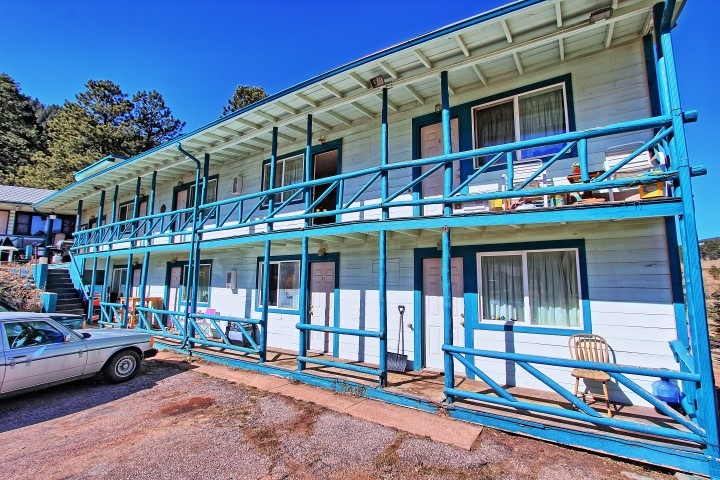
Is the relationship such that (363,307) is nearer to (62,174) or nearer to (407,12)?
(407,12)

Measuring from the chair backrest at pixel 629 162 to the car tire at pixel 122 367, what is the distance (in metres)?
9.58

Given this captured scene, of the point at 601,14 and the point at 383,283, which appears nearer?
the point at 601,14

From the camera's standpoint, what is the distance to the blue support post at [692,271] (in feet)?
11.6

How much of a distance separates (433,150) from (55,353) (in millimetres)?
8305

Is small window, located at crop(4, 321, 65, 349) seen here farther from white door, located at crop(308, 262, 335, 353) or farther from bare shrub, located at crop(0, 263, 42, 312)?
bare shrub, located at crop(0, 263, 42, 312)

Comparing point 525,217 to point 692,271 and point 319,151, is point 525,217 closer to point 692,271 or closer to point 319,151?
point 692,271

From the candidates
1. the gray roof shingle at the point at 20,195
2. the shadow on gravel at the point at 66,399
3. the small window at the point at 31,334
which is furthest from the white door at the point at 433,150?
the gray roof shingle at the point at 20,195

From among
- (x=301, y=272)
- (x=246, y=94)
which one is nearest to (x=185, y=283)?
(x=301, y=272)

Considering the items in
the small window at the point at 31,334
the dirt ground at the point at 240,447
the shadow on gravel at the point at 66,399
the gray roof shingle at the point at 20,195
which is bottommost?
the shadow on gravel at the point at 66,399

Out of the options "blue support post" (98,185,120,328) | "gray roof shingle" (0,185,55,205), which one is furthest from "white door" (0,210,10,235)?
"blue support post" (98,185,120,328)

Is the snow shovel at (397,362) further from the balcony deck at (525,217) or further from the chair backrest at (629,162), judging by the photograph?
the chair backrest at (629,162)

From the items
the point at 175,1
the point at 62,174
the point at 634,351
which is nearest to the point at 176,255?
the point at 175,1

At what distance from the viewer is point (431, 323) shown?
283 inches

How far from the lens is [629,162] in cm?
493
